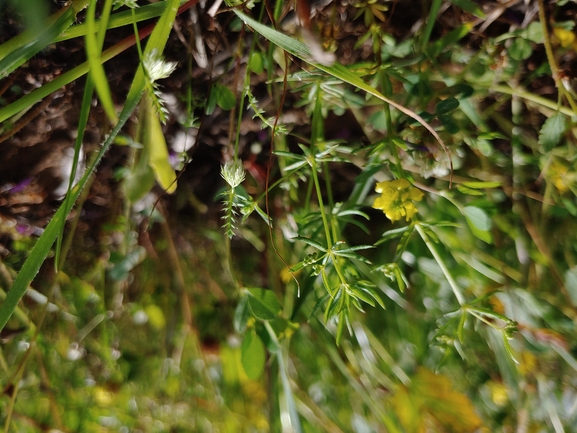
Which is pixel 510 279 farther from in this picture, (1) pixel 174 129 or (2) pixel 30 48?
(2) pixel 30 48

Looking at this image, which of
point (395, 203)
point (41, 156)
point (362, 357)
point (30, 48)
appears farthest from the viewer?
point (362, 357)

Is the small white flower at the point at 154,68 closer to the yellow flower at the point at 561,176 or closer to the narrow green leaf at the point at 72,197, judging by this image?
the narrow green leaf at the point at 72,197

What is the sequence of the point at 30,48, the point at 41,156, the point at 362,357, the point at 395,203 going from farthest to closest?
the point at 362,357
the point at 41,156
the point at 395,203
the point at 30,48

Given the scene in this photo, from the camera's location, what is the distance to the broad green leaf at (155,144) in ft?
1.38

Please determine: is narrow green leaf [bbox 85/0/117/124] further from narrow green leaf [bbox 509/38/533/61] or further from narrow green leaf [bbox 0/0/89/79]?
narrow green leaf [bbox 509/38/533/61]

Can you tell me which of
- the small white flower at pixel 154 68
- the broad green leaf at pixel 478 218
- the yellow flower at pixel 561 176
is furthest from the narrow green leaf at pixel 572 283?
the small white flower at pixel 154 68

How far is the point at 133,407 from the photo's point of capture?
0.92 metres

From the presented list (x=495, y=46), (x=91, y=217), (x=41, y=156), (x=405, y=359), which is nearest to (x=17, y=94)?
(x=41, y=156)

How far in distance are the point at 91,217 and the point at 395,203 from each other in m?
0.58

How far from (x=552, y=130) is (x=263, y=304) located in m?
0.47

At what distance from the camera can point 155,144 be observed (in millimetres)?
448

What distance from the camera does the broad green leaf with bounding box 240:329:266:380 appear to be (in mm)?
616

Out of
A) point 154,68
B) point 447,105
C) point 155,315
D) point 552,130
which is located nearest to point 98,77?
point 154,68

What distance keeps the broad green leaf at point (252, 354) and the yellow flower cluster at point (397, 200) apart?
0.30 m
